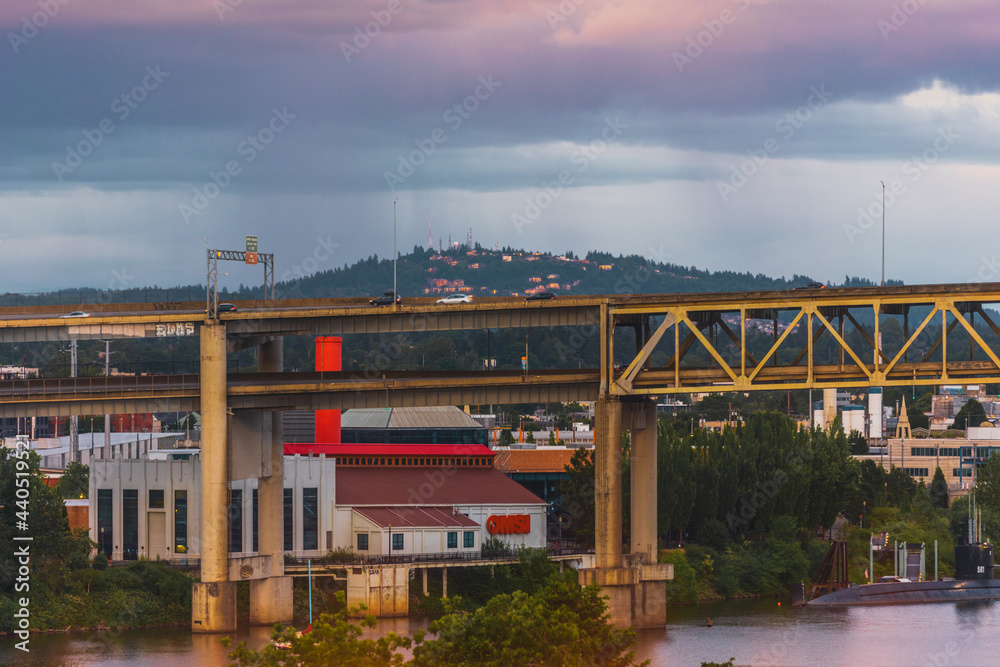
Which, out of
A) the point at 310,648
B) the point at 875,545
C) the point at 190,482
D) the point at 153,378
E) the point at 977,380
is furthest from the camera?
the point at 875,545

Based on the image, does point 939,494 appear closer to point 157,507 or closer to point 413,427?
point 413,427

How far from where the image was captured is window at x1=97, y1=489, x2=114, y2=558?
119375 mm

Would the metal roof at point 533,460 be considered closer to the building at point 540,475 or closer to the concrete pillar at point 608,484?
the building at point 540,475

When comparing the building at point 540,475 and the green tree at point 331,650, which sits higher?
the building at point 540,475

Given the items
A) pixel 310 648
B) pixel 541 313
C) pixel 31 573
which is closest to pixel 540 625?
pixel 310 648

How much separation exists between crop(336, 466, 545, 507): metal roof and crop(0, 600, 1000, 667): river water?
1655 cm

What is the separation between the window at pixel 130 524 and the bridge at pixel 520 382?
15.9 m

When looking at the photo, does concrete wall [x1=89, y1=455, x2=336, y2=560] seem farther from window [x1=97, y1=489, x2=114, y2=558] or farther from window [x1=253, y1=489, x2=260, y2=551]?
window [x1=253, y1=489, x2=260, y2=551]

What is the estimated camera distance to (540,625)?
70.1 meters

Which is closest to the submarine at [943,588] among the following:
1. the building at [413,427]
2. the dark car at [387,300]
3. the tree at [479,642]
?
the building at [413,427]

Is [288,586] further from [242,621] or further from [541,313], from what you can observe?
[541,313]

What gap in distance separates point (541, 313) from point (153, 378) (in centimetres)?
2605

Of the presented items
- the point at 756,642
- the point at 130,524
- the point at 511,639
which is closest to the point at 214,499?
the point at 130,524

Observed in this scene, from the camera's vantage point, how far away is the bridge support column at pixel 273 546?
10594 cm
